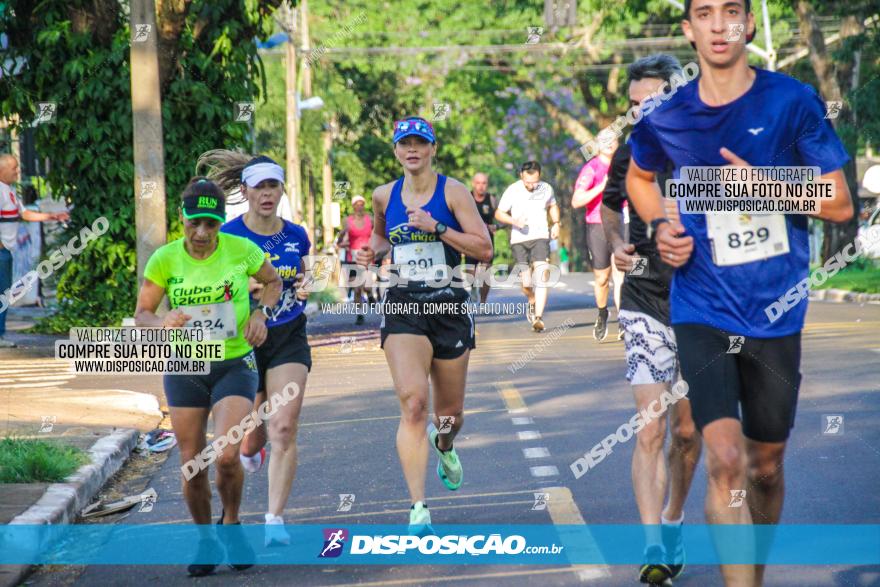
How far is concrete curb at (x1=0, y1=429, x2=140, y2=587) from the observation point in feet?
23.7

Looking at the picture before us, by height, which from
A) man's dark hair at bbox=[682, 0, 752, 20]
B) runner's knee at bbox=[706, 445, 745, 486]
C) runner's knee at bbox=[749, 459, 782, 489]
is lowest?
runner's knee at bbox=[749, 459, 782, 489]

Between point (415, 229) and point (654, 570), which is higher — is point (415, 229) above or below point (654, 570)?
above

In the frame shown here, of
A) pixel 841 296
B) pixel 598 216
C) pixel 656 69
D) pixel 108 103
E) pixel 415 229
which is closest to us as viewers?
pixel 656 69

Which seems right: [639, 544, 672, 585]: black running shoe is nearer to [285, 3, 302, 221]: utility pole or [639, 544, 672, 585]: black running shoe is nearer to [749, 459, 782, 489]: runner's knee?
[749, 459, 782, 489]: runner's knee

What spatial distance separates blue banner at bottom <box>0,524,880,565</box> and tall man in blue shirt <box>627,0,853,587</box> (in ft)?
4.79

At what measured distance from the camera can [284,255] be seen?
313 inches

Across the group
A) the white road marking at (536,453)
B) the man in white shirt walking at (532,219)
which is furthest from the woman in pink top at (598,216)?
the white road marking at (536,453)

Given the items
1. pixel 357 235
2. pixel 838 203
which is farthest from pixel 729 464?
pixel 357 235

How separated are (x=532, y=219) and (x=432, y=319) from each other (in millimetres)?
11676

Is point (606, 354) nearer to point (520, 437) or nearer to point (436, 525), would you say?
point (520, 437)

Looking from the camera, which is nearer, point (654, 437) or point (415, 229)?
point (654, 437)

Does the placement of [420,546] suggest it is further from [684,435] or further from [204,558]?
[684,435]

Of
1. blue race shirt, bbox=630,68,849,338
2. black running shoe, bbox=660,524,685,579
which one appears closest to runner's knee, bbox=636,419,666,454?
black running shoe, bbox=660,524,685,579

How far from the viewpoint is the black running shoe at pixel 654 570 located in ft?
19.8
